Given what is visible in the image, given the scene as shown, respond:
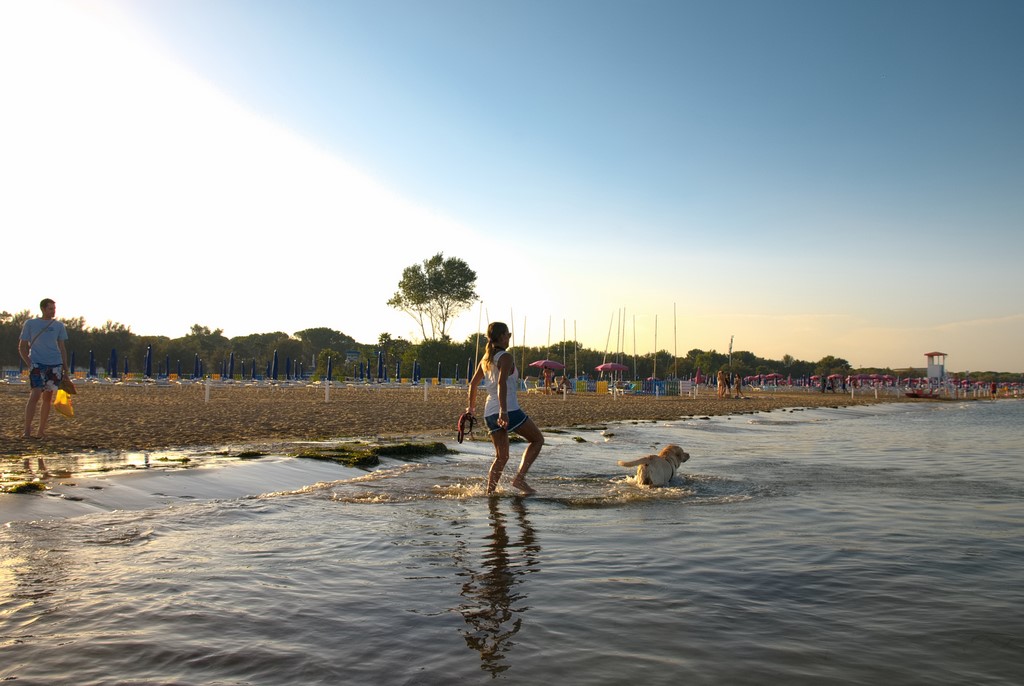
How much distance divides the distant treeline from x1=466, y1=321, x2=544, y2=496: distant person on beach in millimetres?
37817

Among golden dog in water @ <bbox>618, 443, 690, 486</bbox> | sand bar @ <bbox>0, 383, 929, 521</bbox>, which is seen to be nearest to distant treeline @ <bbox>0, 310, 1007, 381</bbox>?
sand bar @ <bbox>0, 383, 929, 521</bbox>

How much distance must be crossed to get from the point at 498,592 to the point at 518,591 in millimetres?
111

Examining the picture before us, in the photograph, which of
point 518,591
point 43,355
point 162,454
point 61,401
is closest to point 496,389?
point 518,591

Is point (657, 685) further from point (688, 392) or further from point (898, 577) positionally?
point (688, 392)

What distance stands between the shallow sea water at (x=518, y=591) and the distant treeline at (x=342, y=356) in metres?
39.9

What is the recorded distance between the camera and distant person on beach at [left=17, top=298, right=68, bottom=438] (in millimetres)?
9703

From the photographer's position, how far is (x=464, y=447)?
12125 mm

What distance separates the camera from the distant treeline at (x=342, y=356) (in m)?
66.7

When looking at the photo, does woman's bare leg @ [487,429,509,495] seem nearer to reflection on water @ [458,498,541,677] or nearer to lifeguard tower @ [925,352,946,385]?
reflection on water @ [458,498,541,677]

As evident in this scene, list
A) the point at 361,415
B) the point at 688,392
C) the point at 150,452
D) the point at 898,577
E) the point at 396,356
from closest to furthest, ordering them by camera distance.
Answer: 1. the point at 898,577
2. the point at 150,452
3. the point at 361,415
4. the point at 688,392
5. the point at 396,356

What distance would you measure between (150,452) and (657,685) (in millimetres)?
8276

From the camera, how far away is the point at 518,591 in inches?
152

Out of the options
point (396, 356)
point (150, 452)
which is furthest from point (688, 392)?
point (150, 452)

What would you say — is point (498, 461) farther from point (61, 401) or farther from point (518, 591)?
point (61, 401)
